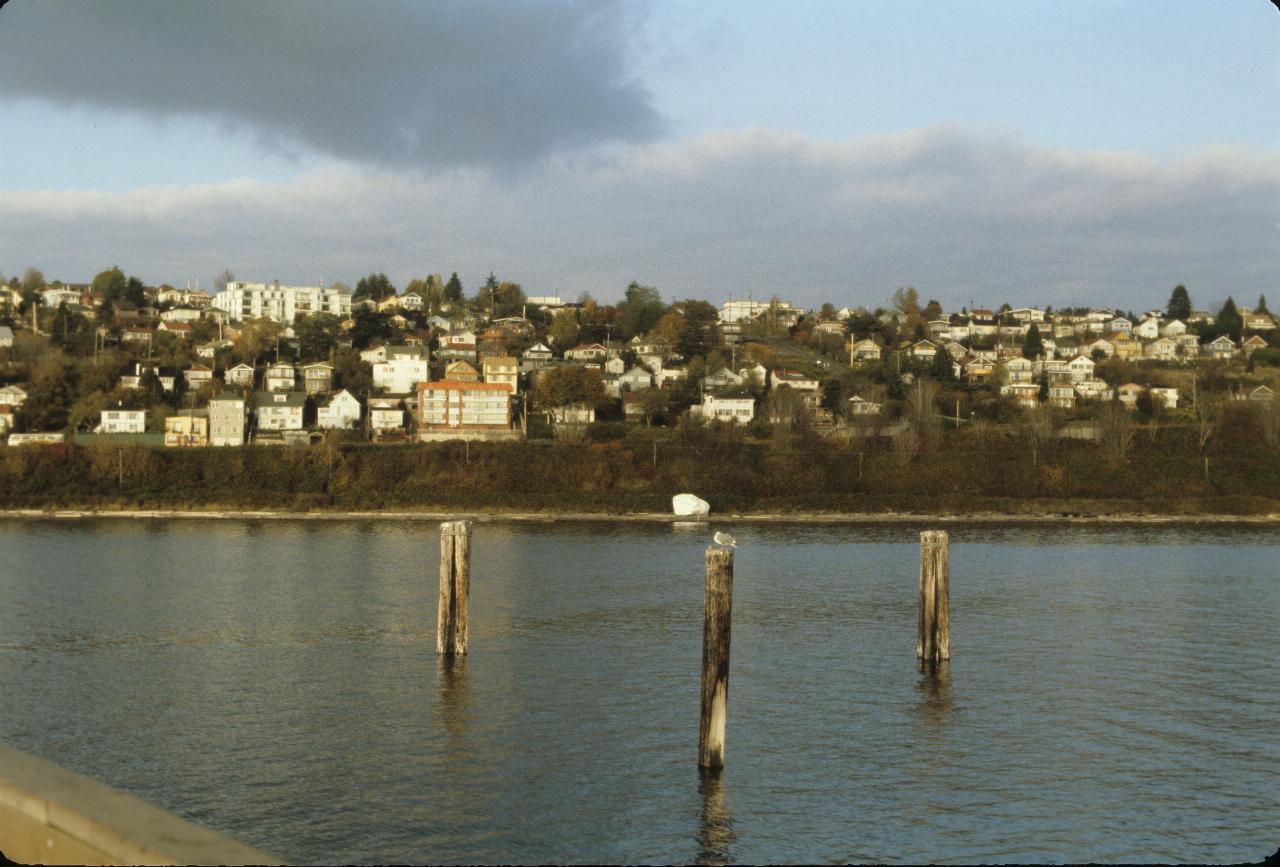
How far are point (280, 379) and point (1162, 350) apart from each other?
81.2m

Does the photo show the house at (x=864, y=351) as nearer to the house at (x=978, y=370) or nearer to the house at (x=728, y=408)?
the house at (x=978, y=370)

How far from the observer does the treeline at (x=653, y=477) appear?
57.7 meters

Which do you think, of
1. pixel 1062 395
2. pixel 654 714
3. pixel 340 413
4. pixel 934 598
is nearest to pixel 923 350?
pixel 1062 395

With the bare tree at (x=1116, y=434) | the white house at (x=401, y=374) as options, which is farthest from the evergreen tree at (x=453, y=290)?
the bare tree at (x=1116, y=434)

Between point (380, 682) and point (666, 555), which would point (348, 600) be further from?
point (666, 555)

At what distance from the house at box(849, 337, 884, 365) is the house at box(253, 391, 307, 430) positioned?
5057 cm

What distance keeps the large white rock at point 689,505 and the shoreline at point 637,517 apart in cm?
29

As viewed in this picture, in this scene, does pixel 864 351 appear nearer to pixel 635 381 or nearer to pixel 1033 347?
pixel 1033 347

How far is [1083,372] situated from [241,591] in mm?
82823

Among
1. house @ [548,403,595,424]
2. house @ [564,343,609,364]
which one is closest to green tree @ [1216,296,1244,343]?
house @ [564,343,609,364]

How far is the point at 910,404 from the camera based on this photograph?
74.4 m

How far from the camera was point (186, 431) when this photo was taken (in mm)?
68938

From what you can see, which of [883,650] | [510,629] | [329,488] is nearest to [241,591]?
[510,629]

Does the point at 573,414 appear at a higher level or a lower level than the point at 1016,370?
lower
